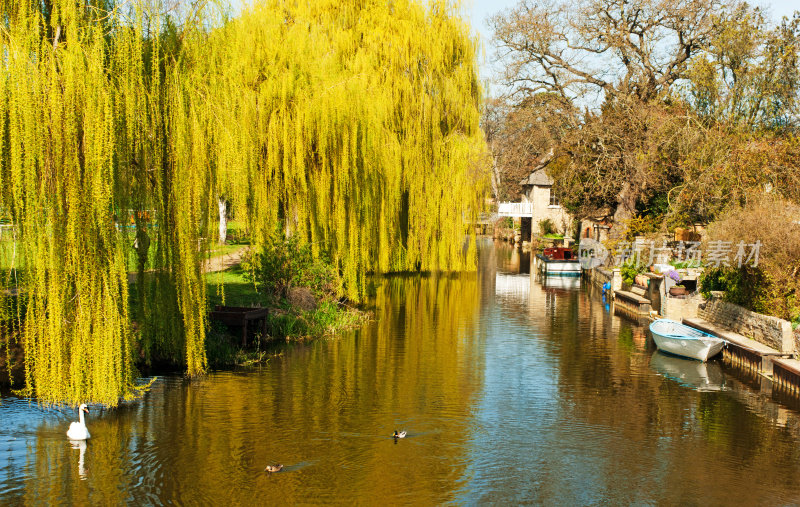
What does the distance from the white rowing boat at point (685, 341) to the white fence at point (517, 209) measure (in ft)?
127

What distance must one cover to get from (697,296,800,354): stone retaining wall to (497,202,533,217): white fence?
3661cm

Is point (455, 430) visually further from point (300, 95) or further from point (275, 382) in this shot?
point (300, 95)

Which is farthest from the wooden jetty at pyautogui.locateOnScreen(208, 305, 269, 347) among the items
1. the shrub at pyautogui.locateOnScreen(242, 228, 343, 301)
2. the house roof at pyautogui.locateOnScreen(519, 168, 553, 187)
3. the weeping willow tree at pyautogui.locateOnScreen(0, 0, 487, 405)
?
the house roof at pyautogui.locateOnScreen(519, 168, 553, 187)

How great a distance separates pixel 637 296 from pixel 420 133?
1036cm

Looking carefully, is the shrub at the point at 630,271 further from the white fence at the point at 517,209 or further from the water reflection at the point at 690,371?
the white fence at the point at 517,209

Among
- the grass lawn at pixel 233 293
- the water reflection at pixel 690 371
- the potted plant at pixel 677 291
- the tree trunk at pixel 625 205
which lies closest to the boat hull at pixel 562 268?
the tree trunk at pixel 625 205

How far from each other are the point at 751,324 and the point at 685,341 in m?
1.67

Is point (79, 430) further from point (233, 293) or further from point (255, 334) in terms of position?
point (233, 293)

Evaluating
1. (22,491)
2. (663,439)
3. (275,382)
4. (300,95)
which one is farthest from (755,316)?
(22,491)

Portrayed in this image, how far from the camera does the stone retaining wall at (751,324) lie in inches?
669

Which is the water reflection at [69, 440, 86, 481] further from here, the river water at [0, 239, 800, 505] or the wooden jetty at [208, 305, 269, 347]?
the wooden jetty at [208, 305, 269, 347]

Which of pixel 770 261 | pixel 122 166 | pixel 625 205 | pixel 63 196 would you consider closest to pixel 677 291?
pixel 770 261

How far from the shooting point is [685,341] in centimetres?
1923

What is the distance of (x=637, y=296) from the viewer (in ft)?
94.9
